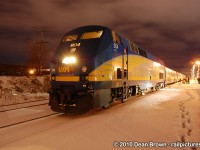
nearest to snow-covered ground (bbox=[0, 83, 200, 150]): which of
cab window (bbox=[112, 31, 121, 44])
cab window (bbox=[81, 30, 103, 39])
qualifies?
cab window (bbox=[81, 30, 103, 39])

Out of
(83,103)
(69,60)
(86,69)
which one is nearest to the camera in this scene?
(83,103)

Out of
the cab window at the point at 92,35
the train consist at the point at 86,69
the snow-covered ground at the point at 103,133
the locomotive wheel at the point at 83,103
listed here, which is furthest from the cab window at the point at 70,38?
the snow-covered ground at the point at 103,133

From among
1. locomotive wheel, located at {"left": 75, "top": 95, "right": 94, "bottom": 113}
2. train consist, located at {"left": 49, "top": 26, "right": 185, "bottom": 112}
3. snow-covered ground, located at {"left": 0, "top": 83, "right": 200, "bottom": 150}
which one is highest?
train consist, located at {"left": 49, "top": 26, "right": 185, "bottom": 112}

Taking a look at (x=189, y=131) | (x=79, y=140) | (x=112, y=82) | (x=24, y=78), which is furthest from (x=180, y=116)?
(x=24, y=78)

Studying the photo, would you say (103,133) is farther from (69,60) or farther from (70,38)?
(70,38)

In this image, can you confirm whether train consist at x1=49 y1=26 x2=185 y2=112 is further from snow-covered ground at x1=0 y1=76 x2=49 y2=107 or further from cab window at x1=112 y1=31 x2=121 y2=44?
snow-covered ground at x1=0 y1=76 x2=49 y2=107

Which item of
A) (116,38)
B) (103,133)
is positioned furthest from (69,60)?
(103,133)

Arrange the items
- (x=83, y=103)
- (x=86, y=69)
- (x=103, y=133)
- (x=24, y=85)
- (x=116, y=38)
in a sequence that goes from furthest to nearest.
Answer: (x=24, y=85)
(x=116, y=38)
(x=86, y=69)
(x=83, y=103)
(x=103, y=133)

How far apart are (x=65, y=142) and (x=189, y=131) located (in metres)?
3.56

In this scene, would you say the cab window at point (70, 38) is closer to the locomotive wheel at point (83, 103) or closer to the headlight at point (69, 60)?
the headlight at point (69, 60)

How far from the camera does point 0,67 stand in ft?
139

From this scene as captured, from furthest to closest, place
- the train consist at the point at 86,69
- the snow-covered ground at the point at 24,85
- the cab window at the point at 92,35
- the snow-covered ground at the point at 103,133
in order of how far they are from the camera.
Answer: the snow-covered ground at the point at 24,85 < the cab window at the point at 92,35 < the train consist at the point at 86,69 < the snow-covered ground at the point at 103,133

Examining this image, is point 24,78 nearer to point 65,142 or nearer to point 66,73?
point 66,73

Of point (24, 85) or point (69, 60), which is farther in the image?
point (24, 85)
